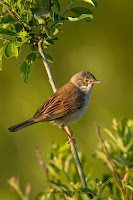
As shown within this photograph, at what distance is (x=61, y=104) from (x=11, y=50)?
119cm

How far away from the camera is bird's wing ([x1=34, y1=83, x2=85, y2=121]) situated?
3629 mm

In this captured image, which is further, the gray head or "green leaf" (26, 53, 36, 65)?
the gray head

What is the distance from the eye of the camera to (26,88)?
19.6ft

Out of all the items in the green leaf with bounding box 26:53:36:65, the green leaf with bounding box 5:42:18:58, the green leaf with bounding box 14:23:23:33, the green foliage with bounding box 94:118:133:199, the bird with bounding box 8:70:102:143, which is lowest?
the green foliage with bounding box 94:118:133:199

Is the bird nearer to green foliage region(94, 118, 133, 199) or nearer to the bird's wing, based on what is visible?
the bird's wing

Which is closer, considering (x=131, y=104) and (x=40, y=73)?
(x=131, y=104)

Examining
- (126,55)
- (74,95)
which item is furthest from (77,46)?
(74,95)

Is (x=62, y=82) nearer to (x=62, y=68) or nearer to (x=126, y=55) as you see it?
(x=62, y=68)

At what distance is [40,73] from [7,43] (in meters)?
3.27

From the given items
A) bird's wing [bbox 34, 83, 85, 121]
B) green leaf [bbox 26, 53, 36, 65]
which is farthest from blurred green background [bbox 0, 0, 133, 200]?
green leaf [bbox 26, 53, 36, 65]

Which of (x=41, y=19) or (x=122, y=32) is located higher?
(x=41, y=19)

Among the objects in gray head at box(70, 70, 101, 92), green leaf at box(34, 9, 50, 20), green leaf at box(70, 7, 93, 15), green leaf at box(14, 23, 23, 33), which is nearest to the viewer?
green leaf at box(34, 9, 50, 20)

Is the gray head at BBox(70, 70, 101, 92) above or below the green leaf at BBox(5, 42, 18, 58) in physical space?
below

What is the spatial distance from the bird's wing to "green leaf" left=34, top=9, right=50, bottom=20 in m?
1.07
